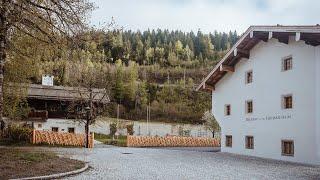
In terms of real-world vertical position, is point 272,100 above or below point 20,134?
above

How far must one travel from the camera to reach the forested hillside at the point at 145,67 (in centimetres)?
1816

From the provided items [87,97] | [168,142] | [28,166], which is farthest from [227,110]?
[87,97]

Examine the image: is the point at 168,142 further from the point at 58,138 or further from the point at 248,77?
the point at 248,77

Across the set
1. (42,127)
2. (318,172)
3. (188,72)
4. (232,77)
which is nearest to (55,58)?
(318,172)

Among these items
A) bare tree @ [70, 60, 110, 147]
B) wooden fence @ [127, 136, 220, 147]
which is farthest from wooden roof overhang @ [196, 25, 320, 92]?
bare tree @ [70, 60, 110, 147]

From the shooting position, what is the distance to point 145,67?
5605 inches

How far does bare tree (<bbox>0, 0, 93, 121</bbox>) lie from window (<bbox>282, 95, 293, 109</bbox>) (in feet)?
42.4

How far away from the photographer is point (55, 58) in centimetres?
1906

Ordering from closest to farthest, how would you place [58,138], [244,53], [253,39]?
[253,39] < [244,53] < [58,138]

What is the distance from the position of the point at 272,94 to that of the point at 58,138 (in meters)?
19.4

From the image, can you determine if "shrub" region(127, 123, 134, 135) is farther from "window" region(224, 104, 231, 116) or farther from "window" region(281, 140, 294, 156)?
"window" region(281, 140, 294, 156)

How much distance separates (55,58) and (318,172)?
11749mm

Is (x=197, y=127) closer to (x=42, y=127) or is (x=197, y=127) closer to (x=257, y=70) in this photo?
(x=42, y=127)

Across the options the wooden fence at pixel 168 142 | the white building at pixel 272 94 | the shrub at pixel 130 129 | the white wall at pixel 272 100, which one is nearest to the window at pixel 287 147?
the white building at pixel 272 94
